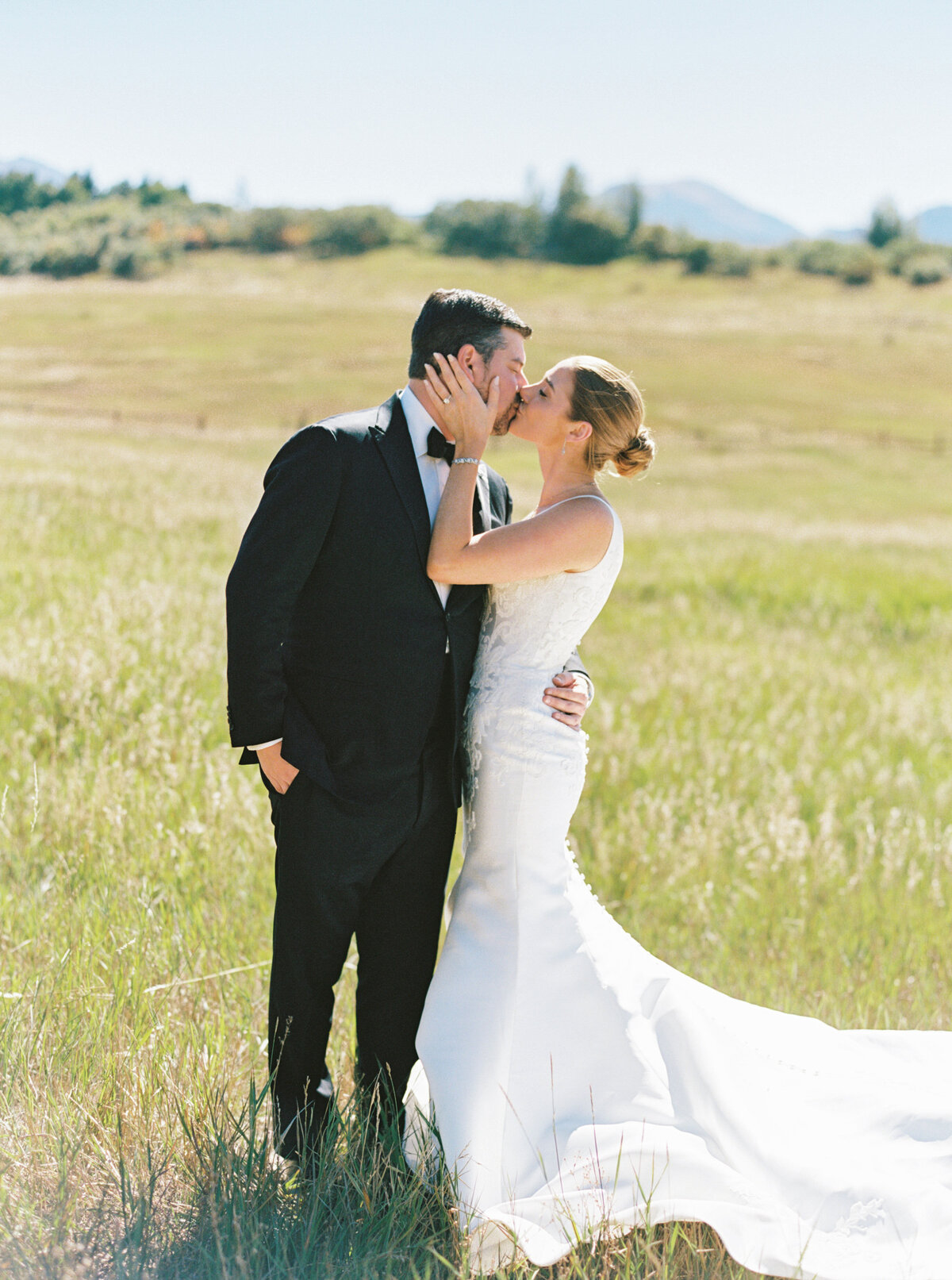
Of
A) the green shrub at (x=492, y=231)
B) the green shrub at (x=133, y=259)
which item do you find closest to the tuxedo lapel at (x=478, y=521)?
the green shrub at (x=133, y=259)

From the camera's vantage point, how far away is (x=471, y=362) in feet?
9.80

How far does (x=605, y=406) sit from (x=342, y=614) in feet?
3.54

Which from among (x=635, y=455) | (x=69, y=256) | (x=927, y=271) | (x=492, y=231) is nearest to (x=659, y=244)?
(x=492, y=231)

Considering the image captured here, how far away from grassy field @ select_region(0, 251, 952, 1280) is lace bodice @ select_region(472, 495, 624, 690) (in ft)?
5.11

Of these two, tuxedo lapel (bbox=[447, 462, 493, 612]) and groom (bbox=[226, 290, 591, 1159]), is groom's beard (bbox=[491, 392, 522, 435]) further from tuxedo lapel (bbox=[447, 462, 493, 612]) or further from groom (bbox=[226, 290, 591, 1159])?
tuxedo lapel (bbox=[447, 462, 493, 612])

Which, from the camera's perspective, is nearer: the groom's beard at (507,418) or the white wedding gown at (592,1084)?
the white wedding gown at (592,1084)

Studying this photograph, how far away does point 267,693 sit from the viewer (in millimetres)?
2865

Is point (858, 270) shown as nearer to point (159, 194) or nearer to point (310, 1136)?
point (159, 194)

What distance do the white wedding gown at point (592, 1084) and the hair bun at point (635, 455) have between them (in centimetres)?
24

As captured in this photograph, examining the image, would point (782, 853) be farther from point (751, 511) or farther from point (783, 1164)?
point (751, 511)

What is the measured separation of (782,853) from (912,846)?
1.39 metres

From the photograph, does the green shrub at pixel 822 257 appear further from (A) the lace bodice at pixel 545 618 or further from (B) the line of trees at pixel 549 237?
(A) the lace bodice at pixel 545 618

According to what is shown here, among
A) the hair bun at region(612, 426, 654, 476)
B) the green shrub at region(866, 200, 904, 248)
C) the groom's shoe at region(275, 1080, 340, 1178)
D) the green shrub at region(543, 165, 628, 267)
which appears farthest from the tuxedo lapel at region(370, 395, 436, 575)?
the green shrub at region(866, 200, 904, 248)

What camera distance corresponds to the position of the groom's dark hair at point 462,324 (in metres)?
2.92
